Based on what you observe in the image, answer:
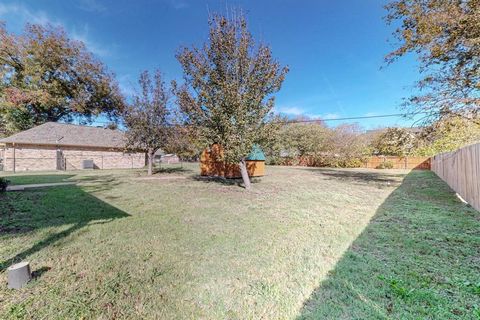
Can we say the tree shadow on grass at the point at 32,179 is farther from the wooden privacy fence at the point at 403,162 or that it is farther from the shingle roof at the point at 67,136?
the wooden privacy fence at the point at 403,162

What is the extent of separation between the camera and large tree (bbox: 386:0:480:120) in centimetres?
629

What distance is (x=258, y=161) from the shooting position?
14023 millimetres

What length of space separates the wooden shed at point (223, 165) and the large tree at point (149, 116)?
2865 millimetres

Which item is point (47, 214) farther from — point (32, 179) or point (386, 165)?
point (386, 165)

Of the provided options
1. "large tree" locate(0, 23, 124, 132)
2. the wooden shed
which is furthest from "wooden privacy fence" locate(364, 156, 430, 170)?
"large tree" locate(0, 23, 124, 132)

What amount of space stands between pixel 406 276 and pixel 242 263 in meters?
1.94

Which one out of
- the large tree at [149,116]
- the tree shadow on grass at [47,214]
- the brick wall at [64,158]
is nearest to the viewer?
the tree shadow on grass at [47,214]

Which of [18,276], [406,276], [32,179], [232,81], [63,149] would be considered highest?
[232,81]

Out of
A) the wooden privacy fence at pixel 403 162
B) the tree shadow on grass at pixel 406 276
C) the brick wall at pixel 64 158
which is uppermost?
the brick wall at pixel 64 158

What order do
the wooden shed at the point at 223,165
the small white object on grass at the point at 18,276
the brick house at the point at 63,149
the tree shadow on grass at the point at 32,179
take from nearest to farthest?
the small white object on grass at the point at 18,276 → the tree shadow on grass at the point at 32,179 → the wooden shed at the point at 223,165 → the brick house at the point at 63,149

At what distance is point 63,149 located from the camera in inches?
759

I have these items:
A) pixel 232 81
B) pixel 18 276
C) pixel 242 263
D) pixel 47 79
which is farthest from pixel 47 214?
pixel 47 79

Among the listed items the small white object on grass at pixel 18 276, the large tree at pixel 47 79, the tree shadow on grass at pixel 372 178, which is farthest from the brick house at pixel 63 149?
the tree shadow on grass at pixel 372 178

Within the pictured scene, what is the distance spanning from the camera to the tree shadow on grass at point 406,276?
6.31 ft
